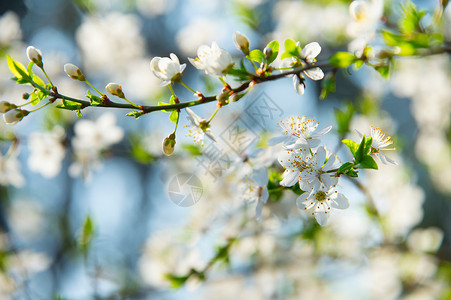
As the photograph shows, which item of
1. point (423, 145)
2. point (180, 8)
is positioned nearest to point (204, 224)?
point (423, 145)

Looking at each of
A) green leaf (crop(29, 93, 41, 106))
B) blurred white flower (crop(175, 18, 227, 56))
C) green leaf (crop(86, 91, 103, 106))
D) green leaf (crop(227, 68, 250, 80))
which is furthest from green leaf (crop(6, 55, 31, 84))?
blurred white flower (crop(175, 18, 227, 56))

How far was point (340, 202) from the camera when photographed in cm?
99

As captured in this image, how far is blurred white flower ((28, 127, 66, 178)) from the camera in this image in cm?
190

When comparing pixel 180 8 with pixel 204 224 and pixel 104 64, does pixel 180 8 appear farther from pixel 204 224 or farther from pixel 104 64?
pixel 204 224

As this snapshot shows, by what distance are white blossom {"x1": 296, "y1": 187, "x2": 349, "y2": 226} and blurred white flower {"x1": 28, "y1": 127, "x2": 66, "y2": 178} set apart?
1397 mm

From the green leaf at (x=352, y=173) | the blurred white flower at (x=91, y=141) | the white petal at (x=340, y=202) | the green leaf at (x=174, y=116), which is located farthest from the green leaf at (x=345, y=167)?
the blurred white flower at (x=91, y=141)

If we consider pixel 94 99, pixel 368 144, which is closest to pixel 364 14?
pixel 368 144

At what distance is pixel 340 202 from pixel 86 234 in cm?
110

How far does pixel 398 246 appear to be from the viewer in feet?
6.56

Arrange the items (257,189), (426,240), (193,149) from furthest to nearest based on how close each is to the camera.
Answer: (426,240) → (193,149) → (257,189)

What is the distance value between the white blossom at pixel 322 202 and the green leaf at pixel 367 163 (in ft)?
0.39

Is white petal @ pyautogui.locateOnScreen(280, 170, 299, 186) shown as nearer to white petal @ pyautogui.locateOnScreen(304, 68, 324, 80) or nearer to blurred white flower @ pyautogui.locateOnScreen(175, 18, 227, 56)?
white petal @ pyautogui.locateOnScreen(304, 68, 324, 80)

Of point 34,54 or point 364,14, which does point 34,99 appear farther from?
point 364,14

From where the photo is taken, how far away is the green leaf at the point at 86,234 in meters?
1.59
